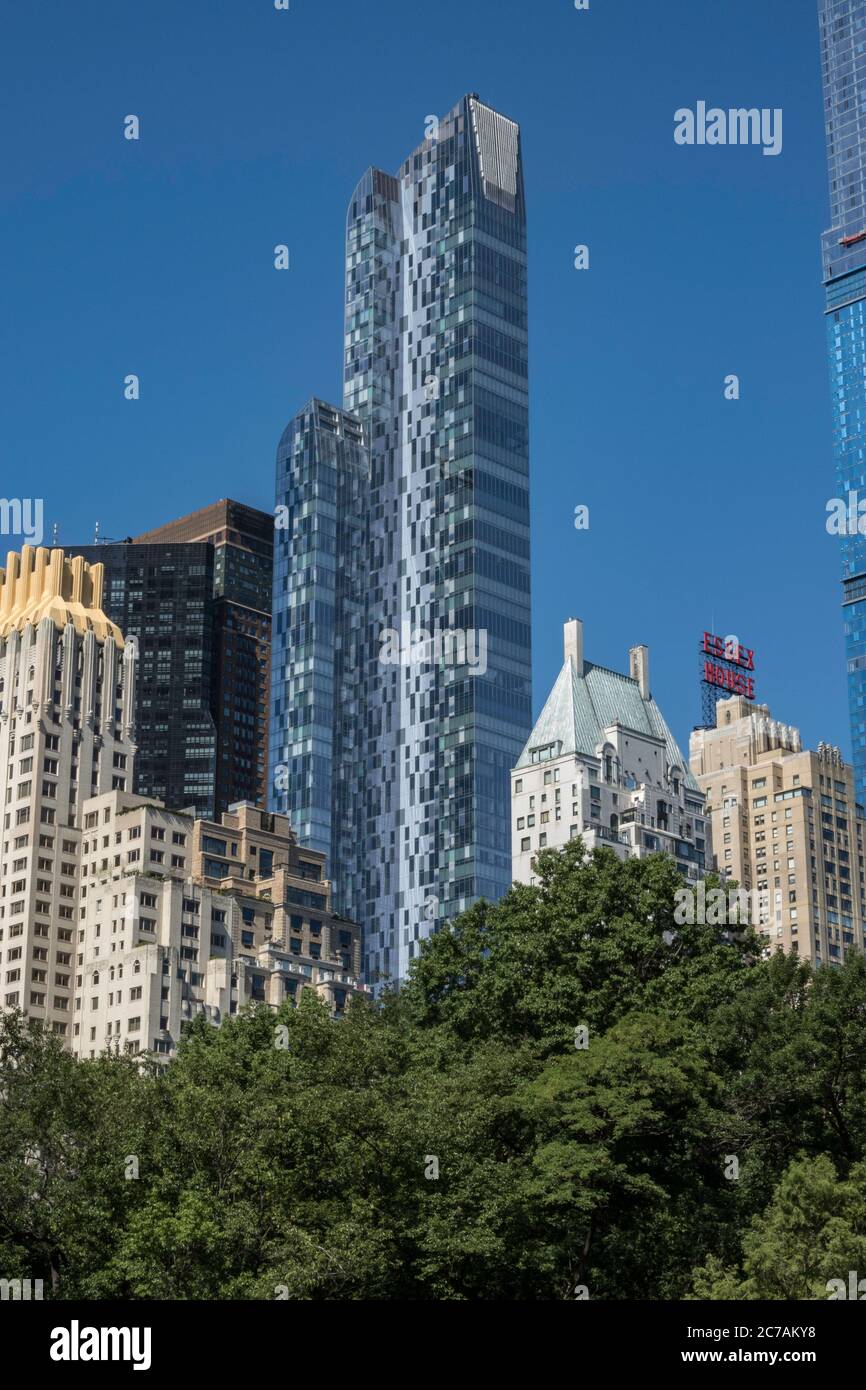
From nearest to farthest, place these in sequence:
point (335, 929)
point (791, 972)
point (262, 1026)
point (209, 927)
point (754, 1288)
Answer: point (754, 1288) → point (791, 972) → point (262, 1026) → point (209, 927) → point (335, 929)

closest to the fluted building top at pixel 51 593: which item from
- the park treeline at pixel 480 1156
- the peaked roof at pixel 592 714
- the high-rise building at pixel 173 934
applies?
the high-rise building at pixel 173 934

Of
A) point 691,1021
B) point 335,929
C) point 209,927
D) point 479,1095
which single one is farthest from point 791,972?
point 335,929

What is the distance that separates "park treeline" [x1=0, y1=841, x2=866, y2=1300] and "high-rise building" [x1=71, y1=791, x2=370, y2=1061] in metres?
85.9

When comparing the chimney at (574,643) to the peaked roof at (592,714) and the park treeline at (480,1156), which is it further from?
the park treeline at (480,1156)

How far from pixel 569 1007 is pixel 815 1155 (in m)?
10.0

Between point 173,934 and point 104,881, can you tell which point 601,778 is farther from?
point 104,881

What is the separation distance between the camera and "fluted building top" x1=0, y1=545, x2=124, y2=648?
597 feet

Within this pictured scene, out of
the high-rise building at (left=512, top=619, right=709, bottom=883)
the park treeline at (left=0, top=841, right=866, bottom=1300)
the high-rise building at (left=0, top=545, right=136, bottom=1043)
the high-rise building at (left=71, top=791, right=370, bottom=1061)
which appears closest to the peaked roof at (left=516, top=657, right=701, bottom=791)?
the high-rise building at (left=512, top=619, right=709, bottom=883)

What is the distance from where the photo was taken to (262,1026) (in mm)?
72188

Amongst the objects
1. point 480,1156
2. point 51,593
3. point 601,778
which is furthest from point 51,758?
point 480,1156

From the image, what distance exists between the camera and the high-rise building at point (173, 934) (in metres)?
158

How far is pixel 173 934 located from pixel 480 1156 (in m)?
105
